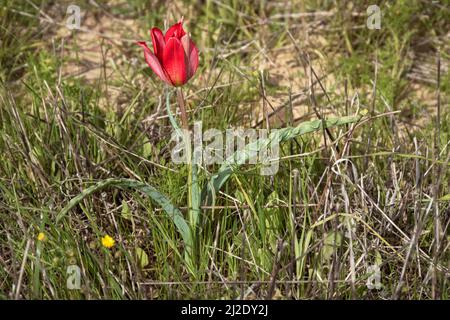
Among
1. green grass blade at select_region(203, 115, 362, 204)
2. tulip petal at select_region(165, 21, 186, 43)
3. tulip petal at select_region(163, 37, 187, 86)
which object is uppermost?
tulip petal at select_region(165, 21, 186, 43)

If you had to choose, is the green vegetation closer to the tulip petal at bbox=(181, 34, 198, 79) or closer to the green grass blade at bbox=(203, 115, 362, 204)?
the green grass blade at bbox=(203, 115, 362, 204)

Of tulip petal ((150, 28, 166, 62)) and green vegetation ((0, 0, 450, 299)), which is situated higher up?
tulip petal ((150, 28, 166, 62))

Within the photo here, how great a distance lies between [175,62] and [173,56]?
16 mm

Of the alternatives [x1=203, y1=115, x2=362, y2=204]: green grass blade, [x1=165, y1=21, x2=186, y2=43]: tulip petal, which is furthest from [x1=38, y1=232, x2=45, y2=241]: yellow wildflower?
[x1=165, y1=21, x2=186, y2=43]: tulip petal

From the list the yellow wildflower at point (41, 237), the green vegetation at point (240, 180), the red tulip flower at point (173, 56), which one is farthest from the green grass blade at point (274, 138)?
the yellow wildflower at point (41, 237)

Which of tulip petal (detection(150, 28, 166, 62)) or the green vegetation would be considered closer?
tulip petal (detection(150, 28, 166, 62))

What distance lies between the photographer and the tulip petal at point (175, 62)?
1.96m

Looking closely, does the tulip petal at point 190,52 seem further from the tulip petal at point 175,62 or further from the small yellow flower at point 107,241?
the small yellow flower at point 107,241

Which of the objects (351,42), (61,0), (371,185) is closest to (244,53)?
(351,42)

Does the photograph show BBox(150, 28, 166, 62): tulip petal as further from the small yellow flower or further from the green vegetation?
the small yellow flower

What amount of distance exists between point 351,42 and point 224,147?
3.39ft

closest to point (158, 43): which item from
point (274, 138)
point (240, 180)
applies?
point (274, 138)

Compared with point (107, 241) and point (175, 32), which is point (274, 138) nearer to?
point (175, 32)

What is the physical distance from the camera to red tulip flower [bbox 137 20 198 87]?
1961mm
